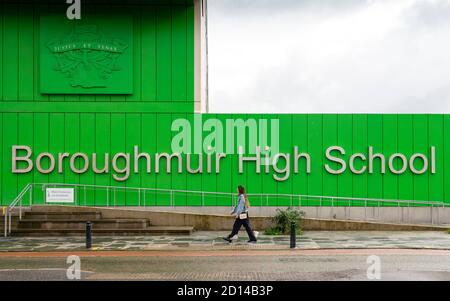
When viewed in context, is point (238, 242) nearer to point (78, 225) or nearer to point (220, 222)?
point (220, 222)

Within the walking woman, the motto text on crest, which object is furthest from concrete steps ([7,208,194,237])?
the motto text on crest

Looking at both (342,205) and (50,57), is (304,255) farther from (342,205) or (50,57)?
(50,57)

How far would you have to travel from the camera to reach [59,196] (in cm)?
2641

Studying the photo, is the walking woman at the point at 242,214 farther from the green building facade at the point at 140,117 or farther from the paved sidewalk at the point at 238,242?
the green building facade at the point at 140,117

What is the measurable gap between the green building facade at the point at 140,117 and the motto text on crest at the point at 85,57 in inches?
1.6

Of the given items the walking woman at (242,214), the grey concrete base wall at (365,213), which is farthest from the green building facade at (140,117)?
the walking woman at (242,214)

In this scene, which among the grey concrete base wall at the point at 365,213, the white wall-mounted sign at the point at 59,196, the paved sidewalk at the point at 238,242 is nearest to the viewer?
the paved sidewalk at the point at 238,242

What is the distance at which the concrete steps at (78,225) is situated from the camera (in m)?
23.3

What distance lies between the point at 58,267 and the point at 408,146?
55.4ft

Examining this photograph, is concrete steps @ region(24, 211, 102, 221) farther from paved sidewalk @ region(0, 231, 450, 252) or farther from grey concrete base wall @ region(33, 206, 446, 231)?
paved sidewalk @ region(0, 231, 450, 252)

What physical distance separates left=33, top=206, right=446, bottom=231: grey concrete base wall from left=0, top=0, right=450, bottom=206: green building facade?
6.14 feet

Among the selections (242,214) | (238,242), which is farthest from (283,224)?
(242,214)

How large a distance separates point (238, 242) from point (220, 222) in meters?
4.31
